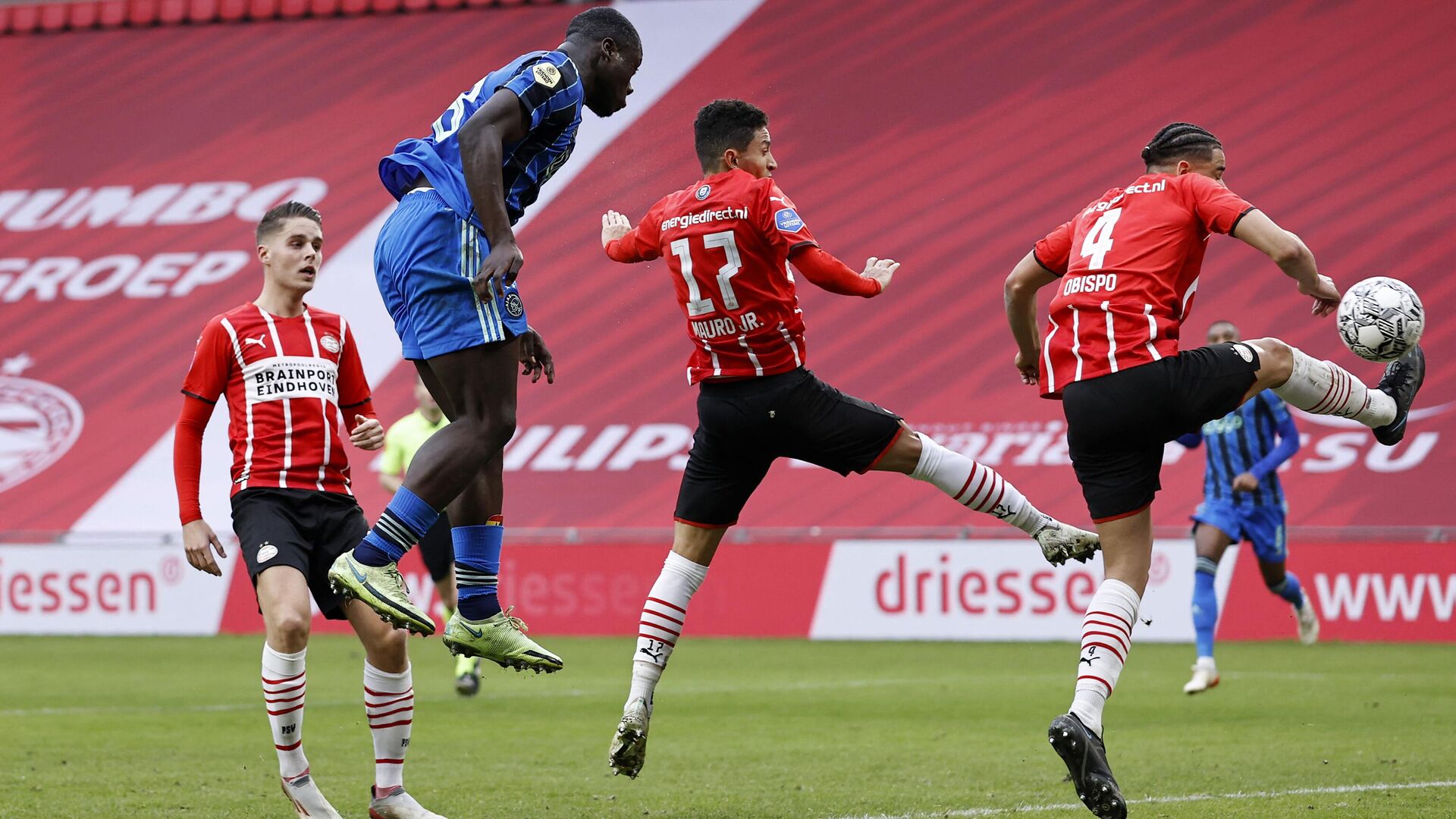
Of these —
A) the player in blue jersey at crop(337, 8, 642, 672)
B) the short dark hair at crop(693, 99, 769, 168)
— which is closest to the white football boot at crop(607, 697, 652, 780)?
the player in blue jersey at crop(337, 8, 642, 672)

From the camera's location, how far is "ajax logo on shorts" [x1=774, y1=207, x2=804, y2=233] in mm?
6156

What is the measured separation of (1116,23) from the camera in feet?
66.8

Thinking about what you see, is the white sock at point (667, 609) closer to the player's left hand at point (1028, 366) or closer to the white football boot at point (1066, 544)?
the white football boot at point (1066, 544)

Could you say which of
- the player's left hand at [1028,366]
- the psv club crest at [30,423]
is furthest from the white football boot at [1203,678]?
the psv club crest at [30,423]

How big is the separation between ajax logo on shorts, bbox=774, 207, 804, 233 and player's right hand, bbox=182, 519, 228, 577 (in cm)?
222

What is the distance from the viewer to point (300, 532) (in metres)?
5.93

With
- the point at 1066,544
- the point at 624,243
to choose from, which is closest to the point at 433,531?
the point at 624,243

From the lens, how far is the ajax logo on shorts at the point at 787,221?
6.16 metres

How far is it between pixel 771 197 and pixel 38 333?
1888 centimetres

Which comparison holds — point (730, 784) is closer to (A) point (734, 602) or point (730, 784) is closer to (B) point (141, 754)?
(B) point (141, 754)

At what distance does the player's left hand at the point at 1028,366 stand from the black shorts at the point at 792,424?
23.7 inches

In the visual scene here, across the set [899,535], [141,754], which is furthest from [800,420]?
[899,535]

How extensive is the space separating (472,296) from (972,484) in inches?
80.1

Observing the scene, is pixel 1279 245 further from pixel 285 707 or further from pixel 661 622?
pixel 285 707
